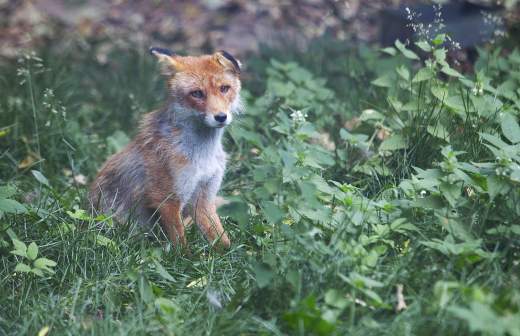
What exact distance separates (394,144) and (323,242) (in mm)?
1842

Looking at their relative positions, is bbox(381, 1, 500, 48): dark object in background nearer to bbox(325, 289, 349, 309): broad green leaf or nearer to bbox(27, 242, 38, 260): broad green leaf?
bbox(325, 289, 349, 309): broad green leaf

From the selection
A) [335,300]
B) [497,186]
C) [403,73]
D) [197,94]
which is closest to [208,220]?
[197,94]

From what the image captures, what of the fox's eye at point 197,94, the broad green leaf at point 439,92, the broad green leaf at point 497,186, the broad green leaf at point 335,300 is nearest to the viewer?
the broad green leaf at point 335,300

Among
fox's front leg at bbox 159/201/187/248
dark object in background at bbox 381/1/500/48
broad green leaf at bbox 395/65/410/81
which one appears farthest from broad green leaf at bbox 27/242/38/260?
dark object in background at bbox 381/1/500/48

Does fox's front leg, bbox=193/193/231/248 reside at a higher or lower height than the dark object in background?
lower

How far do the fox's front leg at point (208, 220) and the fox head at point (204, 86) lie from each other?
0.67 metres

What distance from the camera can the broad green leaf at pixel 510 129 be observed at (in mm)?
4793

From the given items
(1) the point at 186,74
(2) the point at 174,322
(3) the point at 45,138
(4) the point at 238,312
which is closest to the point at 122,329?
(2) the point at 174,322

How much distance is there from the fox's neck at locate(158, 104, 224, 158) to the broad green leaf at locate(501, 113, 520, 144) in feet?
7.09

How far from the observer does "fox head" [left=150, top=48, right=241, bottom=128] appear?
543 cm

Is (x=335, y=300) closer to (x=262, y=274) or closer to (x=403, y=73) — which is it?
(x=262, y=274)

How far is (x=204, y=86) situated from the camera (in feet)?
18.1

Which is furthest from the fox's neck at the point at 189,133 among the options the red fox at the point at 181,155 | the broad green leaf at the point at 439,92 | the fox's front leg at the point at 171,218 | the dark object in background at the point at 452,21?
the dark object in background at the point at 452,21

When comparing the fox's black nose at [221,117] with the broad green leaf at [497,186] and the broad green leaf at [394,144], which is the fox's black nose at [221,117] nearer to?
the broad green leaf at [394,144]
